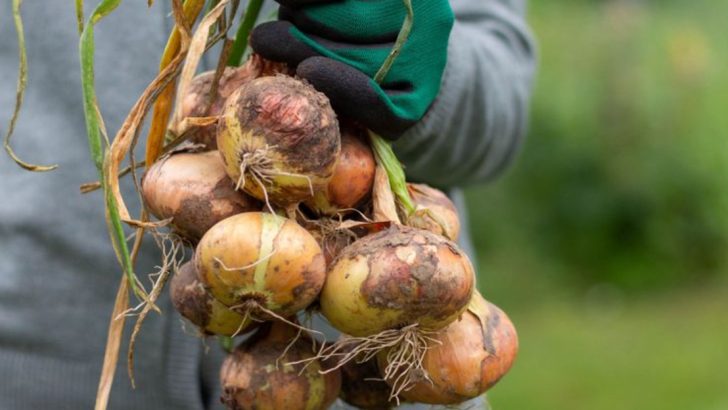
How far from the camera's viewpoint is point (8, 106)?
1.47m

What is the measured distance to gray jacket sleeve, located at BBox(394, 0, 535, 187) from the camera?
1.41 meters

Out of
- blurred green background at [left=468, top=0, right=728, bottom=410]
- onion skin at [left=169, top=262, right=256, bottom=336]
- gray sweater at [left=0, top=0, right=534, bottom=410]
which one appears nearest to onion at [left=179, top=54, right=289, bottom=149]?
onion skin at [left=169, top=262, right=256, bottom=336]

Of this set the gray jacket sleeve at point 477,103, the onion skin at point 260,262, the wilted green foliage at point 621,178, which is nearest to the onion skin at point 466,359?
the onion skin at point 260,262

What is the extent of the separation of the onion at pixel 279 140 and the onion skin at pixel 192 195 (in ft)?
0.10

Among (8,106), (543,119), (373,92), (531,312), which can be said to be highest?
(373,92)

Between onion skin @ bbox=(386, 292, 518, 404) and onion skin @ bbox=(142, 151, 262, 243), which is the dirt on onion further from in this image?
onion skin @ bbox=(142, 151, 262, 243)

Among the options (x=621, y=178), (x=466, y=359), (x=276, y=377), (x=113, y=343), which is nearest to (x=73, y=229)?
(x=113, y=343)

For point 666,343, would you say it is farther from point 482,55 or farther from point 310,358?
point 310,358

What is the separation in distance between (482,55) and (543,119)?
308 centimetres

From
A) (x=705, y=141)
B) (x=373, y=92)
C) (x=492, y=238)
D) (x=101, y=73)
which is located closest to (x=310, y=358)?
(x=373, y=92)

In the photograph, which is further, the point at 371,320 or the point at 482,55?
the point at 482,55

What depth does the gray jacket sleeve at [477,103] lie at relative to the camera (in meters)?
1.41

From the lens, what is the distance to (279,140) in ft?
2.99

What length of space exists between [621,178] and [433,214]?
3.60 m
